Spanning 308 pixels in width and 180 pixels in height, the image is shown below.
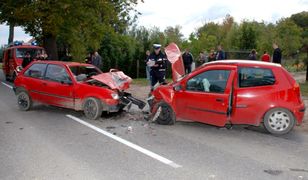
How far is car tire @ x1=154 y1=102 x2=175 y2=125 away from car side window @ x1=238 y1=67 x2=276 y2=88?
1.77 metres

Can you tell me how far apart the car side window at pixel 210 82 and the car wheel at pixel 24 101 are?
16.7ft

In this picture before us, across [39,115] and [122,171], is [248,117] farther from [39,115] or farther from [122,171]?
[39,115]

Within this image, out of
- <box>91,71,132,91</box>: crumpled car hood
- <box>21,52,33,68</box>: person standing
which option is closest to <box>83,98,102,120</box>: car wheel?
<box>91,71,132,91</box>: crumpled car hood

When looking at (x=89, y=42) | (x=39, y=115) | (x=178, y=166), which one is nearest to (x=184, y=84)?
(x=178, y=166)

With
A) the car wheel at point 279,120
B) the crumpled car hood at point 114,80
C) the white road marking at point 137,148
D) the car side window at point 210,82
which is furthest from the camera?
the crumpled car hood at point 114,80

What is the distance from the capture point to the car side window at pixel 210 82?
28.1 feet

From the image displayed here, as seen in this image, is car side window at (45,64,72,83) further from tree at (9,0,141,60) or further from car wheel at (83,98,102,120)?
tree at (9,0,141,60)

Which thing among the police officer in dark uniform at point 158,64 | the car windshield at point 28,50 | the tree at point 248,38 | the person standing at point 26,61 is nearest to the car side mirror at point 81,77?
the police officer in dark uniform at point 158,64

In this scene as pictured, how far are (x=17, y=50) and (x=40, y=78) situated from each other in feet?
35.7

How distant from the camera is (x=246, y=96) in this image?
834 centimetres

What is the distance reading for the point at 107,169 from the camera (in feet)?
19.4

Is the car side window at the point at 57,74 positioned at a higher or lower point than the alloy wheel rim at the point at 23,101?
higher

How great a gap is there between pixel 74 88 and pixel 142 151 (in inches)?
164

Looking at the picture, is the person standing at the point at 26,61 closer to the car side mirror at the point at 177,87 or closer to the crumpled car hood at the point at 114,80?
the crumpled car hood at the point at 114,80
